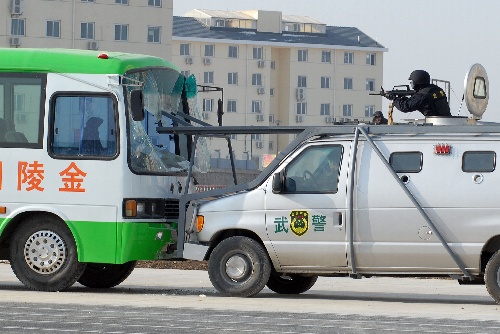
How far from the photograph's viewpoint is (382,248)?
18594 millimetres

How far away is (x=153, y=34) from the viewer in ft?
332

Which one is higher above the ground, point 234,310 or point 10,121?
point 10,121

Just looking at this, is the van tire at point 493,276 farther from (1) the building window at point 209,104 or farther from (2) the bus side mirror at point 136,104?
(1) the building window at point 209,104

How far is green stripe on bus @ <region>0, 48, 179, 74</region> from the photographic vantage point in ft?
65.0

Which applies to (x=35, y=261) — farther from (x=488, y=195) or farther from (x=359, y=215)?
(x=488, y=195)

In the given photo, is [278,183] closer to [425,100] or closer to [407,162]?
[407,162]

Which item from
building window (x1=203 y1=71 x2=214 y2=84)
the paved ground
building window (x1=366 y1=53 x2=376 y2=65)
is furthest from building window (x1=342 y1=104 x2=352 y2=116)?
the paved ground

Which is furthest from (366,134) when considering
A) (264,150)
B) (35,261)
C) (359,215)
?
(264,150)

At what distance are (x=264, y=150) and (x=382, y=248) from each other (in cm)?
13143

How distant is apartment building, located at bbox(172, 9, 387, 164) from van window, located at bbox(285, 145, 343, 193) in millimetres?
120646

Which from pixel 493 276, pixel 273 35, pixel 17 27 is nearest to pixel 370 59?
pixel 273 35

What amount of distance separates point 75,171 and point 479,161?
503 centimetres

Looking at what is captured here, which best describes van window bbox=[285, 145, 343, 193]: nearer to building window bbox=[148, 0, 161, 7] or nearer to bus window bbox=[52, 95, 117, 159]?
bus window bbox=[52, 95, 117, 159]

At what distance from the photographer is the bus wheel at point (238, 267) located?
62.4 feet
